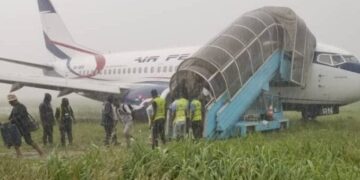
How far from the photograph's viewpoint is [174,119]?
12.0 meters

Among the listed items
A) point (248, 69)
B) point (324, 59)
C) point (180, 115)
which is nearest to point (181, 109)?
point (180, 115)

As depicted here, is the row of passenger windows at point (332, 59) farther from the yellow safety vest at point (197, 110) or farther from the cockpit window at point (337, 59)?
the yellow safety vest at point (197, 110)

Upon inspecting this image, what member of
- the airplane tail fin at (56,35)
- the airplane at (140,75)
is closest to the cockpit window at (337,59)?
the airplane at (140,75)

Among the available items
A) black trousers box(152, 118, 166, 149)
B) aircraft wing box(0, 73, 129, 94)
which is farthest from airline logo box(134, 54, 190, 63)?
black trousers box(152, 118, 166, 149)

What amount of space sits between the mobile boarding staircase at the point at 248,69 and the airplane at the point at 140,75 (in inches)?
29.2

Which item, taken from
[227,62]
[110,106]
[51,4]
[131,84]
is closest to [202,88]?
[227,62]

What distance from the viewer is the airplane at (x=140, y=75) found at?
1691 centimetres

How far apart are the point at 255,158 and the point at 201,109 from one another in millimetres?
5553

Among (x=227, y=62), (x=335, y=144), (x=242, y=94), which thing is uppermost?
(x=227, y=62)

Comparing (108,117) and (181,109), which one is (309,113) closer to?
(181,109)

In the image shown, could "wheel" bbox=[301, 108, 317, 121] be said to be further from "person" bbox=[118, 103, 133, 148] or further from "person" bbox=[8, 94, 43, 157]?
"person" bbox=[8, 94, 43, 157]

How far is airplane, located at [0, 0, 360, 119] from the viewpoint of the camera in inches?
666

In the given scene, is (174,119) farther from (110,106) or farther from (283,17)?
(283,17)

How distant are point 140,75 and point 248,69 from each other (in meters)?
8.32
